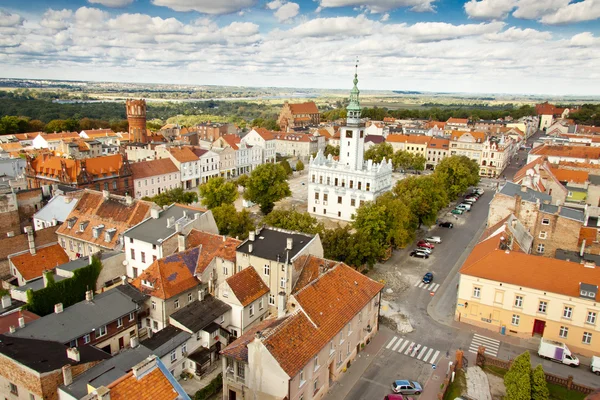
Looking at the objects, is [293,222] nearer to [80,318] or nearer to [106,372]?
[80,318]

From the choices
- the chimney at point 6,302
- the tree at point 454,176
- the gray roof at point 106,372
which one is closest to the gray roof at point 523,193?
the tree at point 454,176

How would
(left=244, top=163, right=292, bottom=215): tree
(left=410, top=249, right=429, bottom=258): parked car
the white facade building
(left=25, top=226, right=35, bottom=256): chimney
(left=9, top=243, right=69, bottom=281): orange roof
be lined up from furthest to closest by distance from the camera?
the white facade building, (left=244, top=163, right=292, bottom=215): tree, (left=410, top=249, right=429, bottom=258): parked car, (left=25, top=226, right=35, bottom=256): chimney, (left=9, top=243, right=69, bottom=281): orange roof

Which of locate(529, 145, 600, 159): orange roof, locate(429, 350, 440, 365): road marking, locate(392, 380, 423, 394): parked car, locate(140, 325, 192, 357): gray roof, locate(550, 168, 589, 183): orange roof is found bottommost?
locate(429, 350, 440, 365): road marking

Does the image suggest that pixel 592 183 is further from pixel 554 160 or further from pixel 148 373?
pixel 148 373

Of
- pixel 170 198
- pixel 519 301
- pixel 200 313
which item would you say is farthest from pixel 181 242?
pixel 519 301

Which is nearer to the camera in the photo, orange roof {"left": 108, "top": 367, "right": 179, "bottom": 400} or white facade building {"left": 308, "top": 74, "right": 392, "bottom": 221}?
orange roof {"left": 108, "top": 367, "right": 179, "bottom": 400}

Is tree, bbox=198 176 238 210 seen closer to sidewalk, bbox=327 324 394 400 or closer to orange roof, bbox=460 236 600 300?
sidewalk, bbox=327 324 394 400

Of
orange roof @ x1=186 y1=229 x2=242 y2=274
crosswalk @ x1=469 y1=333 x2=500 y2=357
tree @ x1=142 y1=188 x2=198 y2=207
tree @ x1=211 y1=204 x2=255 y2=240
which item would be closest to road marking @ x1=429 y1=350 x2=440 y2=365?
crosswalk @ x1=469 y1=333 x2=500 y2=357
